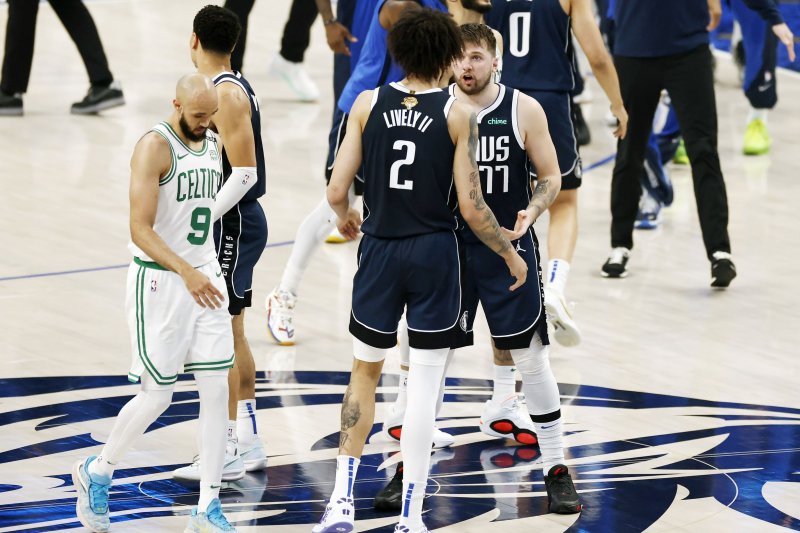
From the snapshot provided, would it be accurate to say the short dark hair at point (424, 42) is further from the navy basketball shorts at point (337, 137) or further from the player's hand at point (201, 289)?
the navy basketball shorts at point (337, 137)

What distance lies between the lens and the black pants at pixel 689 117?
799cm

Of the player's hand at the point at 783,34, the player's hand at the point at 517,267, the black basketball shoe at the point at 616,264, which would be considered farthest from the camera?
the player's hand at the point at 783,34

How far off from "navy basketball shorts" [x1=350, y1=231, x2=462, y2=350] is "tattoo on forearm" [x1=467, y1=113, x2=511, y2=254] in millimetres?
104

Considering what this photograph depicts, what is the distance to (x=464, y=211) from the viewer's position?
4.78 m

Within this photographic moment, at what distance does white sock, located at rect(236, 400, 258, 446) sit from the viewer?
18.2ft

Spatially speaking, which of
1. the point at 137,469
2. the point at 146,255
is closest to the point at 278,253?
the point at 137,469

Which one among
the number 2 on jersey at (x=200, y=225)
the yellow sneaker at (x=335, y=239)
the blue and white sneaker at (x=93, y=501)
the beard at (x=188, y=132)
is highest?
the beard at (x=188, y=132)

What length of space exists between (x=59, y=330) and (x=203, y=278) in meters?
2.64

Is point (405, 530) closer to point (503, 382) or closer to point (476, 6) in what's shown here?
point (503, 382)

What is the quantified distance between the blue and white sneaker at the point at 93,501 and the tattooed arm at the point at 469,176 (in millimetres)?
1451

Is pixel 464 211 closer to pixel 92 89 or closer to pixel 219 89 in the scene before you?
pixel 219 89

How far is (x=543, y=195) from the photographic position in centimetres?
520

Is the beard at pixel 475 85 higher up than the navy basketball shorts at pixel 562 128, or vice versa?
the beard at pixel 475 85

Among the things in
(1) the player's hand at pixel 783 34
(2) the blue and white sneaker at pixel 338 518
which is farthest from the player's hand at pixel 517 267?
(1) the player's hand at pixel 783 34
